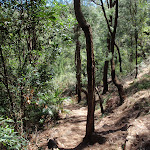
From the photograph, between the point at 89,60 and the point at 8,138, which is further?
the point at 89,60

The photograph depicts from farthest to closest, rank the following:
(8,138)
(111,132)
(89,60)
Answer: (111,132)
(89,60)
(8,138)

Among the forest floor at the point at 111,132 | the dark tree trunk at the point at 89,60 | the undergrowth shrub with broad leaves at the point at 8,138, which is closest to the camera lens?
the undergrowth shrub with broad leaves at the point at 8,138

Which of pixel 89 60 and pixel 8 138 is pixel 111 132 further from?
pixel 8 138

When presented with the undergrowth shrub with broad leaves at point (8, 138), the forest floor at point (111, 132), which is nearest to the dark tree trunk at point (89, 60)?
the forest floor at point (111, 132)

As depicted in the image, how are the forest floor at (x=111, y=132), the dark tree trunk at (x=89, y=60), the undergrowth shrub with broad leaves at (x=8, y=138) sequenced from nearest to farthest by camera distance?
the undergrowth shrub with broad leaves at (x=8, y=138) → the forest floor at (x=111, y=132) → the dark tree trunk at (x=89, y=60)

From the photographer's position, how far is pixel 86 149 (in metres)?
4.12

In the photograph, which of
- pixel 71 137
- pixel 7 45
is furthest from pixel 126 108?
pixel 7 45

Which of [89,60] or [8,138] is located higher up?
[89,60]

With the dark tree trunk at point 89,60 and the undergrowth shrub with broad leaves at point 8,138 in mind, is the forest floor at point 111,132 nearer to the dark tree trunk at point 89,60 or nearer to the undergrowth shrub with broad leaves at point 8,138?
the dark tree trunk at point 89,60

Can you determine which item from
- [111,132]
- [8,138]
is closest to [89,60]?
[111,132]

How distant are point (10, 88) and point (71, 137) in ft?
8.98

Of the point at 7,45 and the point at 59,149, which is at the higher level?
the point at 7,45

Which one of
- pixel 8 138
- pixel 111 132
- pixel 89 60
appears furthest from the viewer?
pixel 111 132

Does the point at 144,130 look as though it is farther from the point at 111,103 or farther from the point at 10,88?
the point at 111,103
